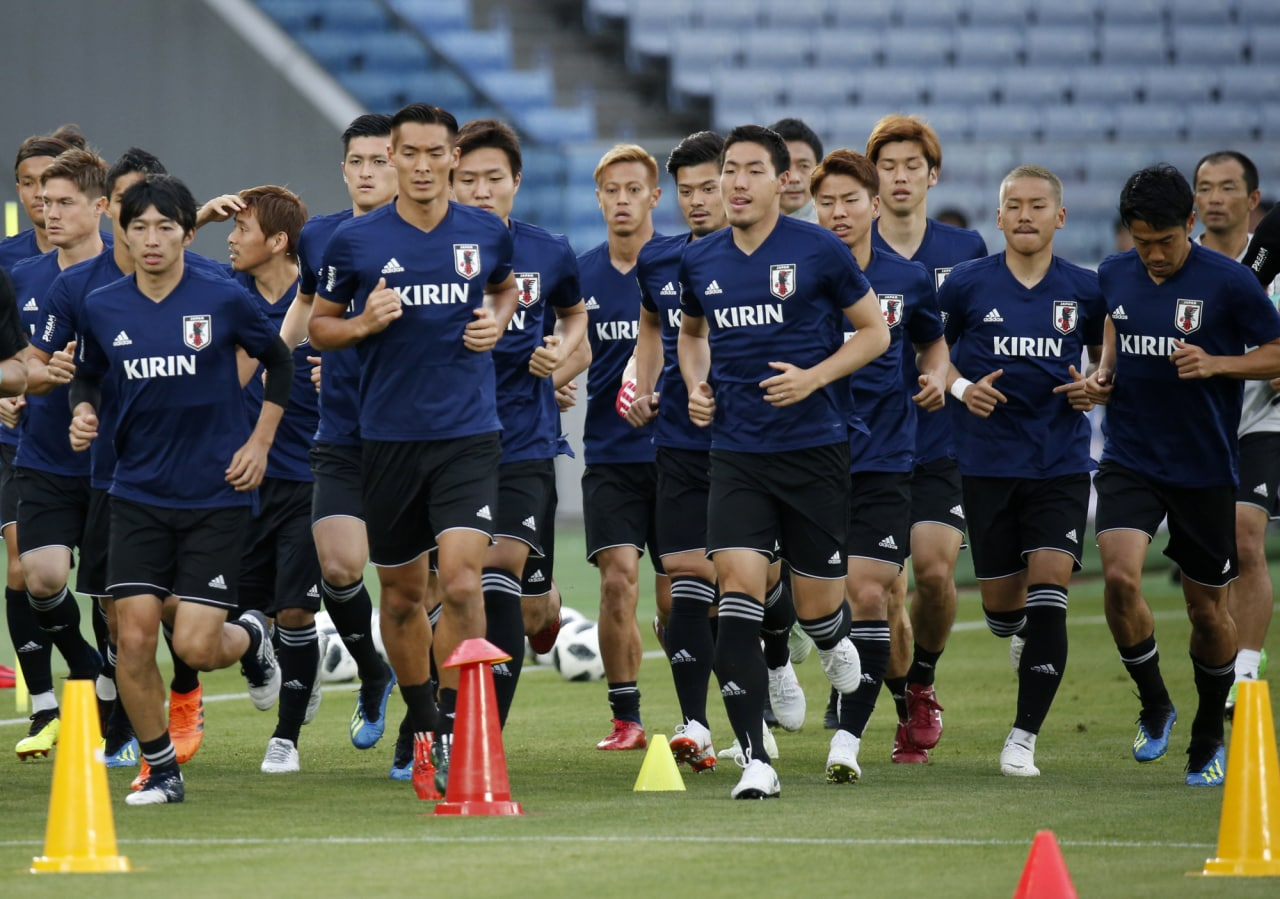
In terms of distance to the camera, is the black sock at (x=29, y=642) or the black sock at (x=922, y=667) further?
the black sock at (x=29, y=642)

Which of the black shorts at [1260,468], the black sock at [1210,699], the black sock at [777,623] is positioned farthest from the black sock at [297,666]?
the black shorts at [1260,468]

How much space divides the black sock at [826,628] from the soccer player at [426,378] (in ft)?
4.15

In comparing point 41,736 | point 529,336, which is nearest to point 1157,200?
point 529,336

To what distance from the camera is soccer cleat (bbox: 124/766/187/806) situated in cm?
701

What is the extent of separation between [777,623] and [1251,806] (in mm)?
3598

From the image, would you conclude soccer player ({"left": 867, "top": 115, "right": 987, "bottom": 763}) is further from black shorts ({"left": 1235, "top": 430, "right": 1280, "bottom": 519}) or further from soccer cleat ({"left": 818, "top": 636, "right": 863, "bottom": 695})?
black shorts ({"left": 1235, "top": 430, "right": 1280, "bottom": 519})

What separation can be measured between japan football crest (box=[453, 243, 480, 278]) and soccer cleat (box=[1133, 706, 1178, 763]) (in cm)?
332

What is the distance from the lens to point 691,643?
26.8 feet

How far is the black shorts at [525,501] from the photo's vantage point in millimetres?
8156

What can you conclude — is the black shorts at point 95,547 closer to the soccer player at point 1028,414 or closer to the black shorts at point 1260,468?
the soccer player at point 1028,414

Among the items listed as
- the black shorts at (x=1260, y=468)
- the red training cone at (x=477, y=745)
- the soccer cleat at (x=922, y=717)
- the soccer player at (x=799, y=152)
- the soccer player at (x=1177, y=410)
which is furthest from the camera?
the soccer player at (x=799, y=152)

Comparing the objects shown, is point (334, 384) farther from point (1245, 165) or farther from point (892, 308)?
point (1245, 165)

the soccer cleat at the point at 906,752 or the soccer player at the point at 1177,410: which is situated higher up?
the soccer player at the point at 1177,410

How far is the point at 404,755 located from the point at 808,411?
2.12m
